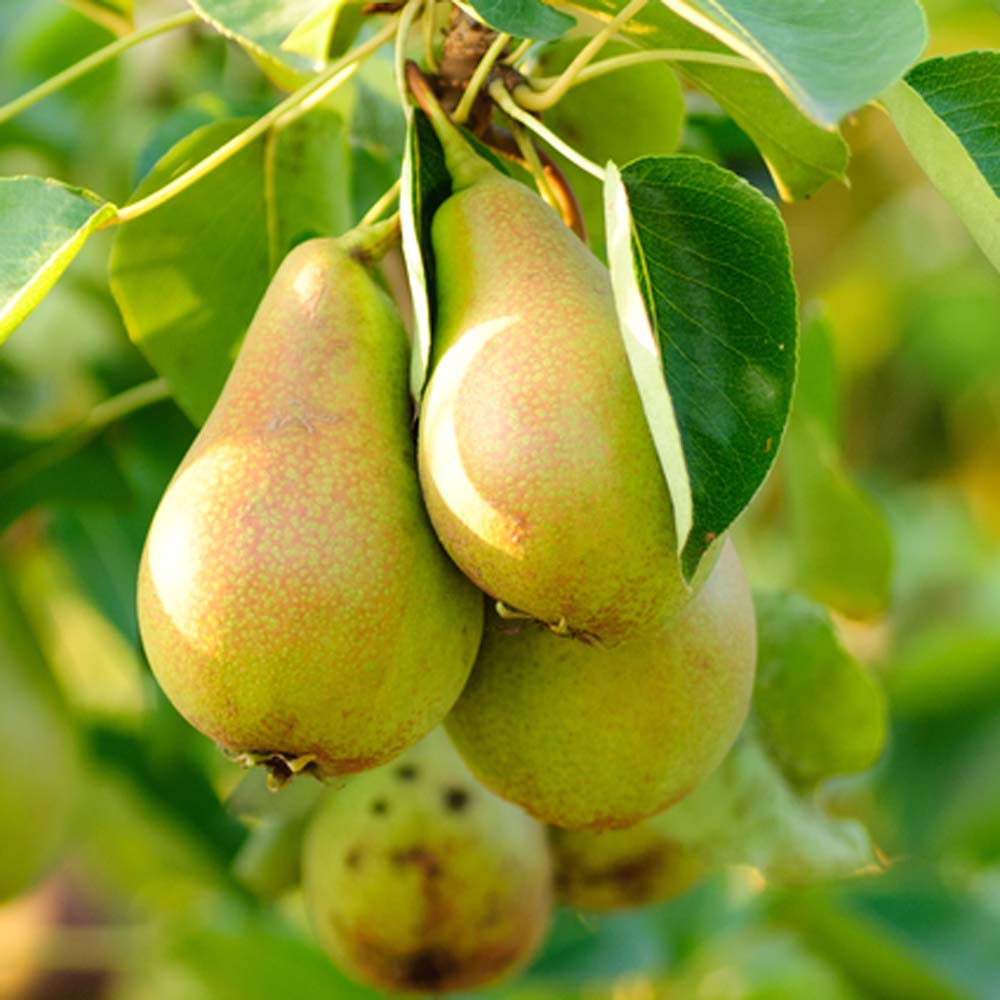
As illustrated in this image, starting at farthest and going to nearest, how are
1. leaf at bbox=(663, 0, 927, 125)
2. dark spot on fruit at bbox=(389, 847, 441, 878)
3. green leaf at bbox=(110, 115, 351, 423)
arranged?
dark spot on fruit at bbox=(389, 847, 441, 878)
green leaf at bbox=(110, 115, 351, 423)
leaf at bbox=(663, 0, 927, 125)

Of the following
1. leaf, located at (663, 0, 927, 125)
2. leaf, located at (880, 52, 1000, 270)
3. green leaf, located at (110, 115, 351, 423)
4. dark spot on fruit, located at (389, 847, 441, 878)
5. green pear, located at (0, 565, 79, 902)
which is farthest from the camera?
green pear, located at (0, 565, 79, 902)

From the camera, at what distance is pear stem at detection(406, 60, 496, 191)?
701mm

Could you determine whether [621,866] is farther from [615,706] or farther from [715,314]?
[715,314]

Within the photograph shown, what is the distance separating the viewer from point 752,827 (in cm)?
90

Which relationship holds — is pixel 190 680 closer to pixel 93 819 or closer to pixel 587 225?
pixel 587 225

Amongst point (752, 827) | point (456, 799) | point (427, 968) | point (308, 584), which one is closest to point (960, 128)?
point (308, 584)

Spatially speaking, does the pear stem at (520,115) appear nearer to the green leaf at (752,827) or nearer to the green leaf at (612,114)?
the green leaf at (612,114)

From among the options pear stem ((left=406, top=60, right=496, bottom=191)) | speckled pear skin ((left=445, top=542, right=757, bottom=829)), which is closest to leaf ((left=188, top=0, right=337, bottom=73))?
pear stem ((left=406, top=60, right=496, bottom=191))

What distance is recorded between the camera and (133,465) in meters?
1.18

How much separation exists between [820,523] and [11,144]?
2.78 ft

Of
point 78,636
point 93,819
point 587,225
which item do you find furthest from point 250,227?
point 78,636

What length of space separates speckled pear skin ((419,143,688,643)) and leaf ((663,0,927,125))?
12cm

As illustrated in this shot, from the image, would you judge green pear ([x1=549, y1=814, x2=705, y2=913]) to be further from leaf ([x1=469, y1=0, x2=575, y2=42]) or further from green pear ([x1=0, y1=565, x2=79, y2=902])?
leaf ([x1=469, y1=0, x2=575, y2=42])

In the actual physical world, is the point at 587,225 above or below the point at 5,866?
above
